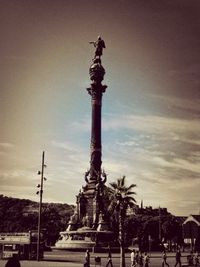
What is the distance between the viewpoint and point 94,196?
71.9 metres

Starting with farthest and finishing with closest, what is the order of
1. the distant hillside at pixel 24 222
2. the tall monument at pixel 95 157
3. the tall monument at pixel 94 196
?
the distant hillside at pixel 24 222 → the tall monument at pixel 95 157 → the tall monument at pixel 94 196

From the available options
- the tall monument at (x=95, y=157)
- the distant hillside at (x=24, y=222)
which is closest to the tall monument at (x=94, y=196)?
the tall monument at (x=95, y=157)

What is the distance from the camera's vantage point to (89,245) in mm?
61188

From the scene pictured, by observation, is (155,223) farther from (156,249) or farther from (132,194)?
(132,194)

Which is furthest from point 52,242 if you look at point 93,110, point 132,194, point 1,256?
point 132,194

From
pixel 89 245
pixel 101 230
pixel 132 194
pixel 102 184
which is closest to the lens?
pixel 132 194

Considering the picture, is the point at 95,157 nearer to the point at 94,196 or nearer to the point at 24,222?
the point at 94,196

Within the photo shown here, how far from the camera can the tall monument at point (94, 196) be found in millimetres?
65500

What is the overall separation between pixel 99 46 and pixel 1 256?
50.3 meters

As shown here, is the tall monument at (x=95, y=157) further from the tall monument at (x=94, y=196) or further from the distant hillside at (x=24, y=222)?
the distant hillside at (x=24, y=222)

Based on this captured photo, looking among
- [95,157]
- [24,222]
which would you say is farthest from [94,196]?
[24,222]

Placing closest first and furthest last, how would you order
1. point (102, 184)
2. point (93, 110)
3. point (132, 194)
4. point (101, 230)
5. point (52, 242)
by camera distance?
point (132, 194) → point (101, 230) → point (102, 184) → point (93, 110) → point (52, 242)

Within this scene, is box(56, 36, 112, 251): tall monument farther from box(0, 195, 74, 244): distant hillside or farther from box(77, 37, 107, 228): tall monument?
box(0, 195, 74, 244): distant hillside

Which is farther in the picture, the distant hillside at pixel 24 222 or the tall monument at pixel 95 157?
the distant hillside at pixel 24 222
